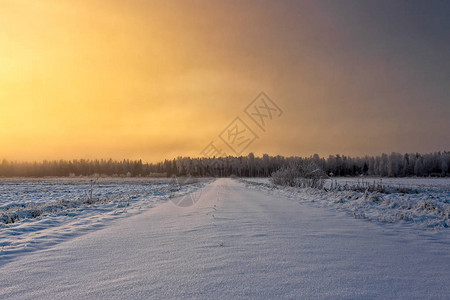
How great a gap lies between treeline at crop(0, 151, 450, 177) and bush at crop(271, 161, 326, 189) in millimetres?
93336

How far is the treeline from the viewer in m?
127

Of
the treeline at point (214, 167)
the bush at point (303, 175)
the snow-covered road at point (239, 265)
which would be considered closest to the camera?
the snow-covered road at point (239, 265)

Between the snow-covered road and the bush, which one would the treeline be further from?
the snow-covered road

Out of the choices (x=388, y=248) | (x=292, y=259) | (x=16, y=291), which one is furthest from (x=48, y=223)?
(x=388, y=248)

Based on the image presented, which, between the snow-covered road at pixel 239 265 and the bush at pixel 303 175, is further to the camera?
the bush at pixel 303 175

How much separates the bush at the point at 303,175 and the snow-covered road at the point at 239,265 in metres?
22.8

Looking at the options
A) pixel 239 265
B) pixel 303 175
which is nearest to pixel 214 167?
pixel 303 175

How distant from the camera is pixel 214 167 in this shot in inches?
6609

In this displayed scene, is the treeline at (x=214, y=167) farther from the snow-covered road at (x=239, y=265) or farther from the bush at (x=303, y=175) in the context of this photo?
the snow-covered road at (x=239, y=265)

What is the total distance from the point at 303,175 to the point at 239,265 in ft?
95.2

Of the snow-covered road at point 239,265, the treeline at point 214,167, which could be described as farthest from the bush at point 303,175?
the treeline at point 214,167

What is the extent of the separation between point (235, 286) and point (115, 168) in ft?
595

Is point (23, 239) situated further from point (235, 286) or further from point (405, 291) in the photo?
point (405, 291)

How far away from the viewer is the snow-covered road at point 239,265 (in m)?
3.33
